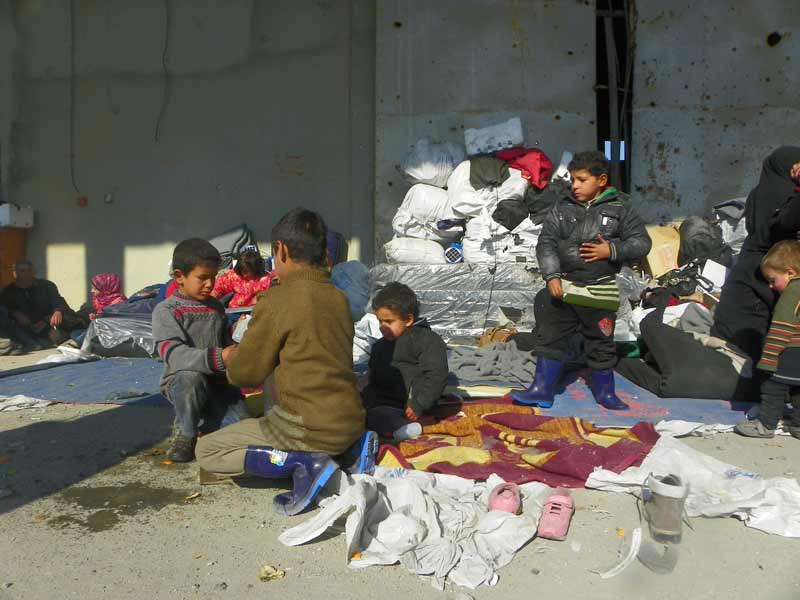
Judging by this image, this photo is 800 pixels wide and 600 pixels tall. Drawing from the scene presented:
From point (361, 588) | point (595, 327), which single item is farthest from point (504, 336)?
point (361, 588)

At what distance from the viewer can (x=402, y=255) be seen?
686 cm

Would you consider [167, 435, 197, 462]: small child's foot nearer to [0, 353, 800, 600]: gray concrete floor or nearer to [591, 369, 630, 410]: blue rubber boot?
[0, 353, 800, 600]: gray concrete floor

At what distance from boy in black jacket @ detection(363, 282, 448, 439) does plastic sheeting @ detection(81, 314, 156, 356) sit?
2.92m

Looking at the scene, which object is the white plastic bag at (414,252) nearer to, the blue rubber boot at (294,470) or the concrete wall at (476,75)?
the concrete wall at (476,75)

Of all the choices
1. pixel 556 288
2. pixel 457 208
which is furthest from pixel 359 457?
pixel 457 208

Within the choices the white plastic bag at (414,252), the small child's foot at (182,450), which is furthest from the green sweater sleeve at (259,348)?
the white plastic bag at (414,252)

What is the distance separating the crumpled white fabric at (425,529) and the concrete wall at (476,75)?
16.6 feet

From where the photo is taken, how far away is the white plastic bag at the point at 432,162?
287 inches

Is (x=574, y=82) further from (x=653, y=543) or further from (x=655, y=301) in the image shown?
(x=653, y=543)

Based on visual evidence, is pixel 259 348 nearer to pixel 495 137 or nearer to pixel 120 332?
pixel 120 332

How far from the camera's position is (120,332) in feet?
20.7

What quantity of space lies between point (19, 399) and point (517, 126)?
5031mm

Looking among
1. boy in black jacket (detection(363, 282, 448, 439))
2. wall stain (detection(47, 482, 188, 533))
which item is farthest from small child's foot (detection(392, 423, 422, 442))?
wall stain (detection(47, 482, 188, 533))

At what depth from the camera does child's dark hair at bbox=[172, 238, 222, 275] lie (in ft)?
11.8
